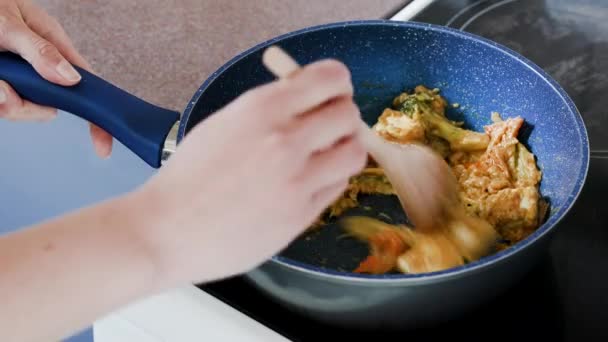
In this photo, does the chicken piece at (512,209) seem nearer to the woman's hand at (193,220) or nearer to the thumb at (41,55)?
the woman's hand at (193,220)

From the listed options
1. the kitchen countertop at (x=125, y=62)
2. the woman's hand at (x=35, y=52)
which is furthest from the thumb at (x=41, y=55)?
the kitchen countertop at (x=125, y=62)

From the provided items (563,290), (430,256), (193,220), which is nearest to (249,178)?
(193,220)

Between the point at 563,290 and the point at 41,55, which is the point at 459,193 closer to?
the point at 563,290

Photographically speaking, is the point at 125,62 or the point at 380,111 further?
the point at 125,62

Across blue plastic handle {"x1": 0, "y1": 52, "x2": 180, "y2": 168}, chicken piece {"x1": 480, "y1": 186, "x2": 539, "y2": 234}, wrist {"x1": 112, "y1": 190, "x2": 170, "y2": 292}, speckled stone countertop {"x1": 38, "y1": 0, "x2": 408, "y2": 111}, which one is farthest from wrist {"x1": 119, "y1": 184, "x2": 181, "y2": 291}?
speckled stone countertop {"x1": 38, "y1": 0, "x2": 408, "y2": 111}

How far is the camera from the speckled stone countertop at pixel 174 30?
41.6 inches

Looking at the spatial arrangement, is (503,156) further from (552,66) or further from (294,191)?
(294,191)

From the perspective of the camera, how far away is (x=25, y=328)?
422mm

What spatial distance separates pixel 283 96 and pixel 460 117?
0.47 m

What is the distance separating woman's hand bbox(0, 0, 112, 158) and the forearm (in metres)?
0.29

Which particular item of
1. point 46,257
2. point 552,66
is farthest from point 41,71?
point 552,66

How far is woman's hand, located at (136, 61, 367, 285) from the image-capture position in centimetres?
42

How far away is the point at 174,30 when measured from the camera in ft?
3.79

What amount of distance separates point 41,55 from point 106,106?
9 centimetres
